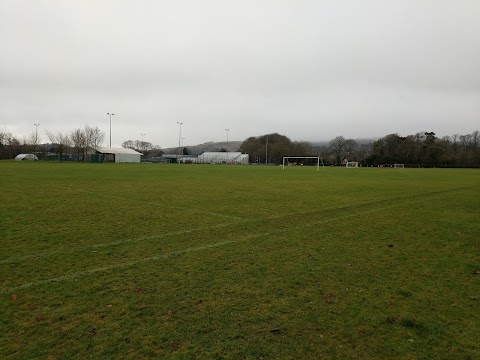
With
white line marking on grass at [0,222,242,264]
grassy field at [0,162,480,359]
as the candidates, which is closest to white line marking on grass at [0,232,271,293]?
grassy field at [0,162,480,359]

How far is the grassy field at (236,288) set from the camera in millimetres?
3758

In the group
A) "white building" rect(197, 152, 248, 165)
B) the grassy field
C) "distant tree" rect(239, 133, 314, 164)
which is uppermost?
"distant tree" rect(239, 133, 314, 164)

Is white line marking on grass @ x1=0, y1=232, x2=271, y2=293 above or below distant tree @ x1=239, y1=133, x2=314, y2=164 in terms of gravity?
below

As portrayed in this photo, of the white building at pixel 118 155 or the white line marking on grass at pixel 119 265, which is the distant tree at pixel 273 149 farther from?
the white line marking on grass at pixel 119 265

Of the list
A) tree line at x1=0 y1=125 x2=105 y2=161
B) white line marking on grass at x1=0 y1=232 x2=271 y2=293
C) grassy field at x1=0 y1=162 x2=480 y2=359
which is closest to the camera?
grassy field at x1=0 y1=162 x2=480 y2=359

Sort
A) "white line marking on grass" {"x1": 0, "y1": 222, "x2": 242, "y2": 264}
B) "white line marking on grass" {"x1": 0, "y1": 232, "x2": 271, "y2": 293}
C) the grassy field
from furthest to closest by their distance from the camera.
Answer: "white line marking on grass" {"x1": 0, "y1": 222, "x2": 242, "y2": 264} < "white line marking on grass" {"x1": 0, "y1": 232, "x2": 271, "y2": 293} < the grassy field

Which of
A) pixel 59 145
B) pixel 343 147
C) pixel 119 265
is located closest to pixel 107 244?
pixel 119 265

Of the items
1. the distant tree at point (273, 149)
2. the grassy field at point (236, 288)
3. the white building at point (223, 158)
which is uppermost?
the distant tree at point (273, 149)

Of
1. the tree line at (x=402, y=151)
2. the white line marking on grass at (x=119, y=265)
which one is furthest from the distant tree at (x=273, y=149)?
the white line marking on grass at (x=119, y=265)

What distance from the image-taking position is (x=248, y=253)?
7.21m

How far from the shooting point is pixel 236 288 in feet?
17.2

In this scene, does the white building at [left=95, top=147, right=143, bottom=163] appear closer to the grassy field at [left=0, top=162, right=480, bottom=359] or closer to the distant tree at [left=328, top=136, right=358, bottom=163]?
the distant tree at [left=328, top=136, right=358, bottom=163]

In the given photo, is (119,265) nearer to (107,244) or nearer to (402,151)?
(107,244)

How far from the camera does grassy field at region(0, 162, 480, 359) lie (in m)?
3.76
